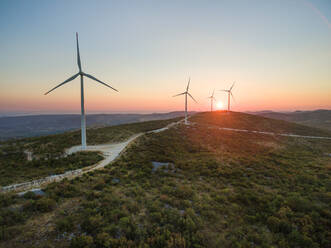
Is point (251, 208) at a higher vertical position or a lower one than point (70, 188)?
lower

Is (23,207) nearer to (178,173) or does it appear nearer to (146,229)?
(146,229)

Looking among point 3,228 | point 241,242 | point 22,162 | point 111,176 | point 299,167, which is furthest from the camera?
point 299,167

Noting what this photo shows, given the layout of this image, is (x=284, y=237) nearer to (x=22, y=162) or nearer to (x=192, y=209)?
(x=192, y=209)

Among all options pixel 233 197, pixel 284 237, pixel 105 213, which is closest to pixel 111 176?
pixel 105 213

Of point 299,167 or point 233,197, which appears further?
point 299,167

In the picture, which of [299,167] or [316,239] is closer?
[316,239]

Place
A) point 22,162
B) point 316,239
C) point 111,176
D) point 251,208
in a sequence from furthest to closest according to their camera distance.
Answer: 1. point 22,162
2. point 111,176
3. point 251,208
4. point 316,239

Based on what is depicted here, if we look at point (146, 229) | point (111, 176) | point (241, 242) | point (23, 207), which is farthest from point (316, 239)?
point (23, 207)

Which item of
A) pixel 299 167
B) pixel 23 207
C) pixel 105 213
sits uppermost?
pixel 23 207

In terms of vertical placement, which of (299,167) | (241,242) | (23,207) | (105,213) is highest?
(23,207)
